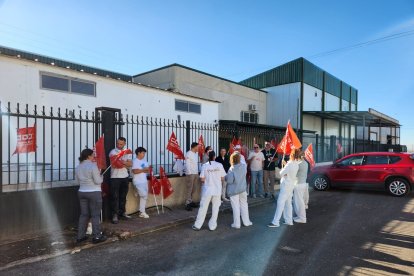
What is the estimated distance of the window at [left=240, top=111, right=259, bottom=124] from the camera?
21.9m

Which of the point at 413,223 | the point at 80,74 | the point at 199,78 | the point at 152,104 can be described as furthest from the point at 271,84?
the point at 413,223

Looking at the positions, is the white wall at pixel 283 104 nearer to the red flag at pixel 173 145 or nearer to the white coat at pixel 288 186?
the red flag at pixel 173 145

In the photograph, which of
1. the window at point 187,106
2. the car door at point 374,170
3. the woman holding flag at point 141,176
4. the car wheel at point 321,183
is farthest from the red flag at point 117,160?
the car door at point 374,170

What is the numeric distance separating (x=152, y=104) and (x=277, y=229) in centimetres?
841

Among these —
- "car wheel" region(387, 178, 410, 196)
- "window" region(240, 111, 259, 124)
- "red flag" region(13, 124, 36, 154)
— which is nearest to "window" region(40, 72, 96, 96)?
"red flag" region(13, 124, 36, 154)

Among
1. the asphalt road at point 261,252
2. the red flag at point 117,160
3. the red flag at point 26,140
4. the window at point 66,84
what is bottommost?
the asphalt road at point 261,252

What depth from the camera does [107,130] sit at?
23.2ft

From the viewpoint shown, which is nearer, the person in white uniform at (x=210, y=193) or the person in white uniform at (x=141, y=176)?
the person in white uniform at (x=210, y=193)

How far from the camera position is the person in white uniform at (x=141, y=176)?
7188 mm

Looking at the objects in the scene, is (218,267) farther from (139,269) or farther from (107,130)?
(107,130)

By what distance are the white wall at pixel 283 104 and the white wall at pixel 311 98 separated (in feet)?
2.94

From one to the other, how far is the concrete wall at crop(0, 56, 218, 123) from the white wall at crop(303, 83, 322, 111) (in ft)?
35.7

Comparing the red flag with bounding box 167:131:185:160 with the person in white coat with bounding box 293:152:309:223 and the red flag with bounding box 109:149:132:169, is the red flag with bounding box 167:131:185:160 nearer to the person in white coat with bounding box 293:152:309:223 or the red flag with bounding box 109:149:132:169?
the red flag with bounding box 109:149:132:169

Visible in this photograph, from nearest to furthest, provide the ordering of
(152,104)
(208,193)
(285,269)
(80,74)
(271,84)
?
(285,269)
(208,193)
(80,74)
(152,104)
(271,84)
